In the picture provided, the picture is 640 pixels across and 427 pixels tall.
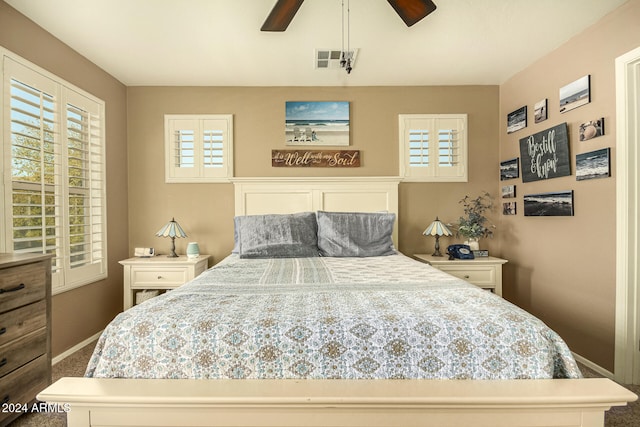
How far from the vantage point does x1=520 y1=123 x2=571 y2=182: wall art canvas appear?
254cm

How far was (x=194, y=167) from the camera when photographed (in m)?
3.41

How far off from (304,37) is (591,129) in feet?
7.02

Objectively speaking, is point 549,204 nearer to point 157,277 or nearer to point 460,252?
point 460,252

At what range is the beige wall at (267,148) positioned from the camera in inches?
135

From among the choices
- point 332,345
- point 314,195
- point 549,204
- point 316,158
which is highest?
point 316,158

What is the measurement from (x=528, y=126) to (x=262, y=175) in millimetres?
2553

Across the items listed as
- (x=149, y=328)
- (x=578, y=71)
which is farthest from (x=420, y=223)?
(x=149, y=328)

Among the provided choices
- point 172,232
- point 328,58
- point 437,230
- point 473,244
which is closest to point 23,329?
point 172,232

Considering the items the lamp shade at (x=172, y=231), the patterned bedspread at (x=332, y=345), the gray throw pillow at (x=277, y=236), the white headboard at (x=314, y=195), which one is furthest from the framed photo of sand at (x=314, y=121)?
the patterned bedspread at (x=332, y=345)

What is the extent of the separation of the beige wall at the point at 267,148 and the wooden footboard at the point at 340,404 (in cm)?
237

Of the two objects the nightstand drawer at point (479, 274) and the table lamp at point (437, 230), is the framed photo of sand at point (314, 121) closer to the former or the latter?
the table lamp at point (437, 230)

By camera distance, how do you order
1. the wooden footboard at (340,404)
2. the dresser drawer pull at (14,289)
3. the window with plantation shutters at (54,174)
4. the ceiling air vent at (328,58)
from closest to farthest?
1. the wooden footboard at (340,404)
2. the dresser drawer pull at (14,289)
3. the window with plantation shutters at (54,174)
4. the ceiling air vent at (328,58)

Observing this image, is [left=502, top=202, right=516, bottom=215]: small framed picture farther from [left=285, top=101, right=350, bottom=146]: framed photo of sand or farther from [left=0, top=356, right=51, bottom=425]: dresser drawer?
[left=0, top=356, right=51, bottom=425]: dresser drawer

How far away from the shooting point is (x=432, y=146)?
3.45 metres
